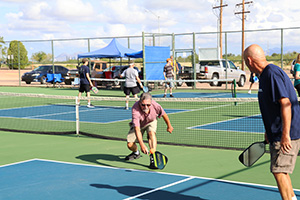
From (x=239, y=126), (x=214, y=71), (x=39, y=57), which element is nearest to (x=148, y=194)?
(x=239, y=126)

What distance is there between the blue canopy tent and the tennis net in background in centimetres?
997

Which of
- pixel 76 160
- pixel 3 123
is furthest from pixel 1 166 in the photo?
pixel 3 123

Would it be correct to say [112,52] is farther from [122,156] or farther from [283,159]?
[283,159]

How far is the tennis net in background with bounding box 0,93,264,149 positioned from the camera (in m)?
10.0

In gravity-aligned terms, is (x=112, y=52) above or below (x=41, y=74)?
above

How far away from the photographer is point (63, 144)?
9914 millimetres

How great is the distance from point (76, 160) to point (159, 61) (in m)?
19.3

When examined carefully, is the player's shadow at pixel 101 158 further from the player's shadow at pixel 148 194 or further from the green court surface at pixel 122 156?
the player's shadow at pixel 148 194

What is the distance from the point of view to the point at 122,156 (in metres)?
8.55

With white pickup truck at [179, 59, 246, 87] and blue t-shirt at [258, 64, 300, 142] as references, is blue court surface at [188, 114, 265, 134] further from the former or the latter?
white pickup truck at [179, 59, 246, 87]

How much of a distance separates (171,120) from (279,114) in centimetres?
889

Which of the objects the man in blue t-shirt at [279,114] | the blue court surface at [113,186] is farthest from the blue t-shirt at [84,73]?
the man in blue t-shirt at [279,114]

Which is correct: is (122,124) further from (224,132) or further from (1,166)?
(1,166)

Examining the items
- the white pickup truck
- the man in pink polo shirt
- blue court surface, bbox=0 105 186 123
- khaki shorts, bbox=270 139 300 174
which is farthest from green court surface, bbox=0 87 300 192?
the white pickup truck
